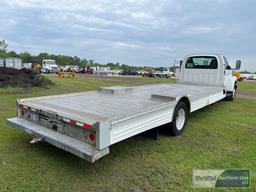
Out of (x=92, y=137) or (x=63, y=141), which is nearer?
(x=92, y=137)

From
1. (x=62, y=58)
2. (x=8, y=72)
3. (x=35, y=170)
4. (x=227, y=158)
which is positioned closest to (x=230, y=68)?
(x=227, y=158)

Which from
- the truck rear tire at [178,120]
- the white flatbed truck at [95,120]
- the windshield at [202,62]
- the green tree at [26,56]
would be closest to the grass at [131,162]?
the truck rear tire at [178,120]

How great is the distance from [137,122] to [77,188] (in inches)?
46.7

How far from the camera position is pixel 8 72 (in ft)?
42.0

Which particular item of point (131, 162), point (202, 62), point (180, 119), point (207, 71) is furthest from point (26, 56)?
point (131, 162)

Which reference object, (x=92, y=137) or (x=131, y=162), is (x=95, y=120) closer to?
(x=92, y=137)

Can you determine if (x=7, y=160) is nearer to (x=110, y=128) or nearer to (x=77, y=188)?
(x=77, y=188)

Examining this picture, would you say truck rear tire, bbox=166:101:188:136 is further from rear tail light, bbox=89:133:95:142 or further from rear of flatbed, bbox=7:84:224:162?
rear tail light, bbox=89:133:95:142

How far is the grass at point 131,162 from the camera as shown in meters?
2.89

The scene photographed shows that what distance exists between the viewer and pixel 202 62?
27.7 ft

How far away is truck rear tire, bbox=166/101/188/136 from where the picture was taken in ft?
14.5

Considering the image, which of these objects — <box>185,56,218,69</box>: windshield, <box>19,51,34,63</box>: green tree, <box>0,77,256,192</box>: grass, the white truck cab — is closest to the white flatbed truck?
<box>0,77,256,192</box>: grass

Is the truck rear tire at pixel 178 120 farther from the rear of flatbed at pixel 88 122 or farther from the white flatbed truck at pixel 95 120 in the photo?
the rear of flatbed at pixel 88 122

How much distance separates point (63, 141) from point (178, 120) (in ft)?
8.70
